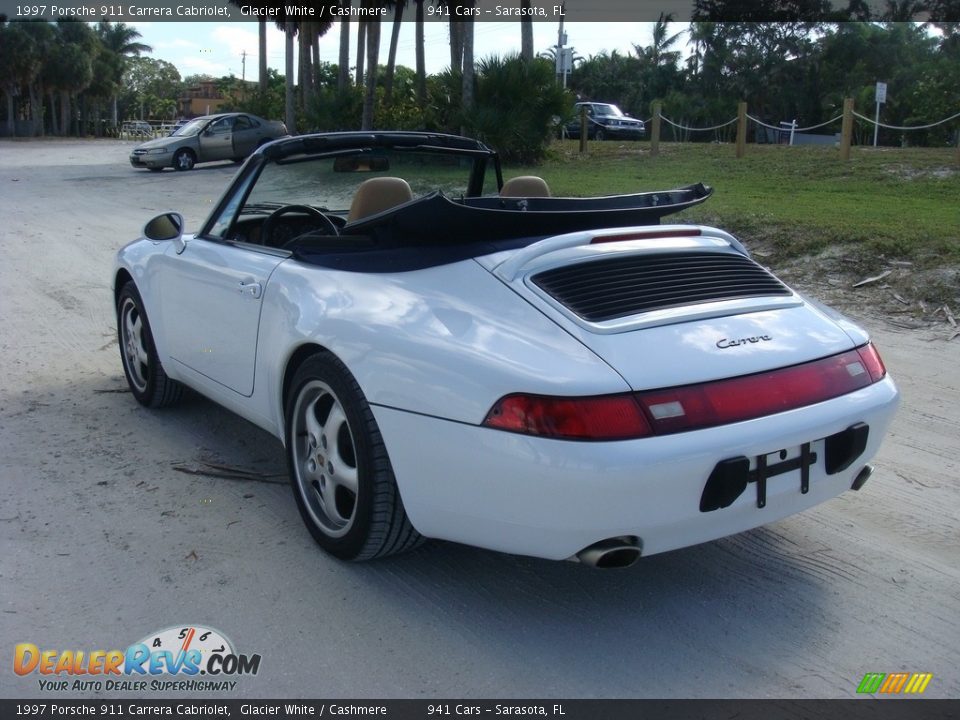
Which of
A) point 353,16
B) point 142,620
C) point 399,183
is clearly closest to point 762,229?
point 399,183

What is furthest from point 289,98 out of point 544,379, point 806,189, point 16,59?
point 16,59

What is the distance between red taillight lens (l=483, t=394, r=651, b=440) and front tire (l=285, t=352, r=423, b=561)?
58 cm

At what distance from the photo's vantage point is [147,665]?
272 centimetres

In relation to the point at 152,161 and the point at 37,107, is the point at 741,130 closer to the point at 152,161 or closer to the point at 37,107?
the point at 152,161

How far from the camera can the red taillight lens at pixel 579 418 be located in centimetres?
253

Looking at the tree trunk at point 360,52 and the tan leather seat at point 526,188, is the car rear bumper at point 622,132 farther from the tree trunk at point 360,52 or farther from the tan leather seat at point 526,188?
the tan leather seat at point 526,188

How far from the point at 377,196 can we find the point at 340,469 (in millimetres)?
1323

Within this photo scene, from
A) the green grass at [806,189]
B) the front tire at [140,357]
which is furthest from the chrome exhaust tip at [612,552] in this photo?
the green grass at [806,189]

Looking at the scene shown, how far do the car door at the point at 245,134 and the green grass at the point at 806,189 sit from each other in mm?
9010

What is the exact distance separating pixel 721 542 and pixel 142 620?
201 cm

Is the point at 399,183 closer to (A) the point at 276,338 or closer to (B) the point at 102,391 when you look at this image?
(A) the point at 276,338

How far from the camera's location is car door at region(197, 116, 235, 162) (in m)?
25.6

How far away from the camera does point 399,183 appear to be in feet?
13.4
